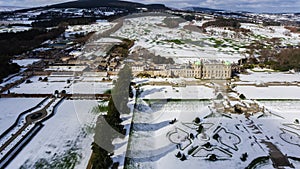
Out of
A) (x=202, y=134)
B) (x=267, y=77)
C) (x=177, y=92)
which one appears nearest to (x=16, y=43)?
(x=177, y=92)

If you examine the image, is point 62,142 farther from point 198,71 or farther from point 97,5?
point 97,5

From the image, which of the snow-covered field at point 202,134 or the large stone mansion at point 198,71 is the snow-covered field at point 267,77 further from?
the snow-covered field at point 202,134

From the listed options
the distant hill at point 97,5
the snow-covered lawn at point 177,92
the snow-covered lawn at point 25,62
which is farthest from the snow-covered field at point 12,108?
the distant hill at point 97,5

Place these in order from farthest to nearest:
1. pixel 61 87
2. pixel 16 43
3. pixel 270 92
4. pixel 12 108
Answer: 1. pixel 16 43
2. pixel 61 87
3. pixel 270 92
4. pixel 12 108

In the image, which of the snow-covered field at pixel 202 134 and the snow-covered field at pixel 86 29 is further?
the snow-covered field at pixel 86 29

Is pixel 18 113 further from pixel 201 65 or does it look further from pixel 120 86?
pixel 201 65
